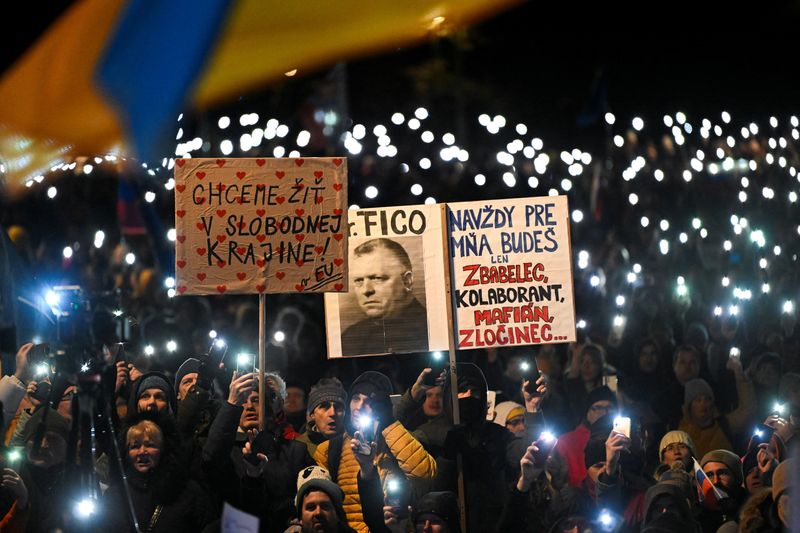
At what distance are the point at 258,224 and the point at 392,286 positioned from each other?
3.33 ft

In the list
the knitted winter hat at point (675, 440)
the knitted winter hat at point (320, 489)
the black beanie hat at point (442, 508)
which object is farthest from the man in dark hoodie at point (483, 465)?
the knitted winter hat at point (675, 440)

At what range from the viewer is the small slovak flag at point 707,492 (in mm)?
6734

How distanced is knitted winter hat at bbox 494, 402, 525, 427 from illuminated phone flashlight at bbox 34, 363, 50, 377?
288cm

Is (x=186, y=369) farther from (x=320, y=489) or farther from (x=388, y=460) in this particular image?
(x=320, y=489)

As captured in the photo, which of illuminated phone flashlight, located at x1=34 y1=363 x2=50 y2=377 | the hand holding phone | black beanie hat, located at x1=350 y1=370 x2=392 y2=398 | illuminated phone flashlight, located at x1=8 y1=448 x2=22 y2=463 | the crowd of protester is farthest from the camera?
illuminated phone flashlight, located at x1=34 y1=363 x2=50 y2=377

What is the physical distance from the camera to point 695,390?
9.29m

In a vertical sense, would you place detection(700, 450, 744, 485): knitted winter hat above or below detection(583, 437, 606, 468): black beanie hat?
below

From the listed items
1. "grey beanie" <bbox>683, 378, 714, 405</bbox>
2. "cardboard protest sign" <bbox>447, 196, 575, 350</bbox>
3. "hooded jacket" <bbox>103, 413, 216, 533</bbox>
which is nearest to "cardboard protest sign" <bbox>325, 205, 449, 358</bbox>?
"cardboard protest sign" <bbox>447, 196, 575, 350</bbox>

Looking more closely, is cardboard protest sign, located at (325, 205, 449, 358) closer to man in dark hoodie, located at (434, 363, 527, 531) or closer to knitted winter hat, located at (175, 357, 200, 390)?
man in dark hoodie, located at (434, 363, 527, 531)

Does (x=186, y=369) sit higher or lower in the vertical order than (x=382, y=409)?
higher

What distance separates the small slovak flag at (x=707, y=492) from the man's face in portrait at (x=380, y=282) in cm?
200

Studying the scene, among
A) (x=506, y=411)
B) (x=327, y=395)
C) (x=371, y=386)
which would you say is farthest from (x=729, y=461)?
(x=327, y=395)

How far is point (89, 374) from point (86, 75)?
2.11m

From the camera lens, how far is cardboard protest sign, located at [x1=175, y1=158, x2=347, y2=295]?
6.81 m
